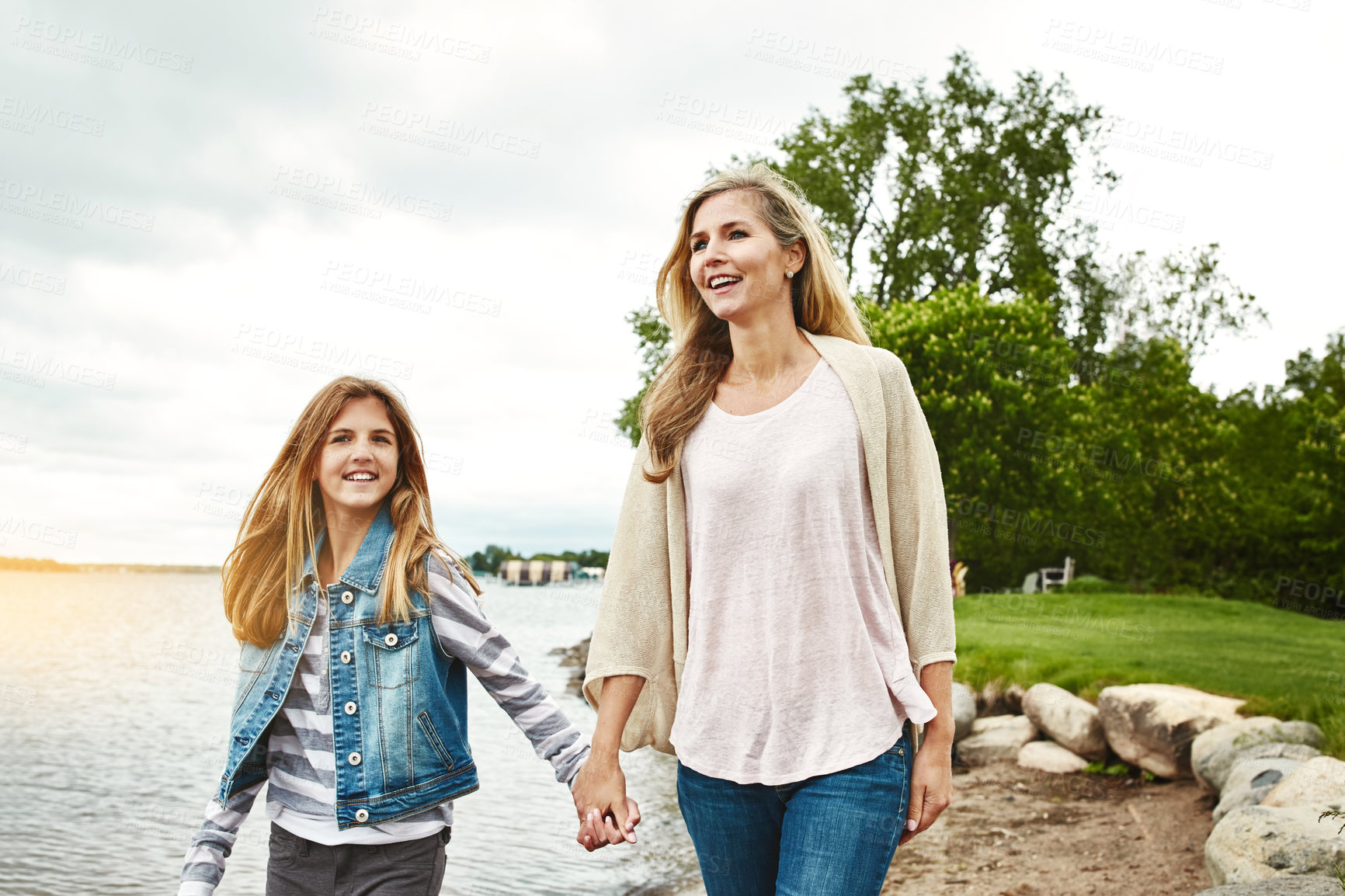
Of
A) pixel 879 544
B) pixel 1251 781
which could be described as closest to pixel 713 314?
pixel 879 544

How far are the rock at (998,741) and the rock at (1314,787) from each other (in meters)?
5.21

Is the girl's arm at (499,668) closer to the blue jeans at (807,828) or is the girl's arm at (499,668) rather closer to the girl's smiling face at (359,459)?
the girl's smiling face at (359,459)

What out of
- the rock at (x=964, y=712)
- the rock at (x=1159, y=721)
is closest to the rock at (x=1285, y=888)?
the rock at (x=1159, y=721)

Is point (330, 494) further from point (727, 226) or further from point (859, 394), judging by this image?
point (859, 394)

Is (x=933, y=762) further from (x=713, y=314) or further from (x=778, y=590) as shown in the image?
(x=713, y=314)

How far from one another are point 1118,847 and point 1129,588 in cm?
2695

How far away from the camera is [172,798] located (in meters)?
13.3

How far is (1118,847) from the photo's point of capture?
25.8ft

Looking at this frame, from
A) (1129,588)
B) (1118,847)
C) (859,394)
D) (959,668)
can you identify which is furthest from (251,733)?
(1129,588)

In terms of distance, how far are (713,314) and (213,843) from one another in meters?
1.99

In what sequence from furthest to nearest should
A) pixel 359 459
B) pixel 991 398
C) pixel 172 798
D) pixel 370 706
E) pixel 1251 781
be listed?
1. pixel 991 398
2. pixel 172 798
3. pixel 1251 781
4. pixel 359 459
5. pixel 370 706

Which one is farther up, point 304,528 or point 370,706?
point 304,528

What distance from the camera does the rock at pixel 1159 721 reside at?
376 inches

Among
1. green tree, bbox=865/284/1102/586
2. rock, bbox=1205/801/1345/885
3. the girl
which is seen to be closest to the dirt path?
rock, bbox=1205/801/1345/885
